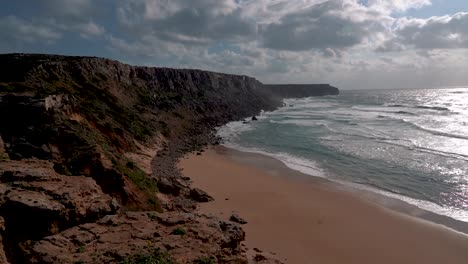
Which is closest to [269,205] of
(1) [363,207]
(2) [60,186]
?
(1) [363,207]

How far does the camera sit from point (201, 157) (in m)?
30.8

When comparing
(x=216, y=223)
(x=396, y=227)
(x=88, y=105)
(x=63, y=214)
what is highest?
(x=88, y=105)

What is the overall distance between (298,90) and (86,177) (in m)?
151

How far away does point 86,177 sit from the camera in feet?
42.8

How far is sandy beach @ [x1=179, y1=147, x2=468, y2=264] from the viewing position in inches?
559

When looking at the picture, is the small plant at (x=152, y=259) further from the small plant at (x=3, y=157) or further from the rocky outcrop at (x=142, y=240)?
the small plant at (x=3, y=157)

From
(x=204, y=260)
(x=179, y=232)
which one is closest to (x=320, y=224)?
(x=179, y=232)

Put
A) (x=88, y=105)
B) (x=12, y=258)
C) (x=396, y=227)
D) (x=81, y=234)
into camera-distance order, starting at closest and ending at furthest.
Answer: (x=12, y=258), (x=81, y=234), (x=396, y=227), (x=88, y=105)

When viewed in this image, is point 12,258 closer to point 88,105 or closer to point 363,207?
point 363,207

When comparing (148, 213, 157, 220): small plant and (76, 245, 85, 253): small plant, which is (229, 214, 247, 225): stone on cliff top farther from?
(76, 245, 85, 253): small plant

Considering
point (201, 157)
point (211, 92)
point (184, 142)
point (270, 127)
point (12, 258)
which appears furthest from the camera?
point (211, 92)

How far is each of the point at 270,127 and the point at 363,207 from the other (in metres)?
33.6

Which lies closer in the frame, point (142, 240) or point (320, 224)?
point (142, 240)

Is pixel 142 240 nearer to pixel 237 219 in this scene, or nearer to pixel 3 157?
pixel 237 219
